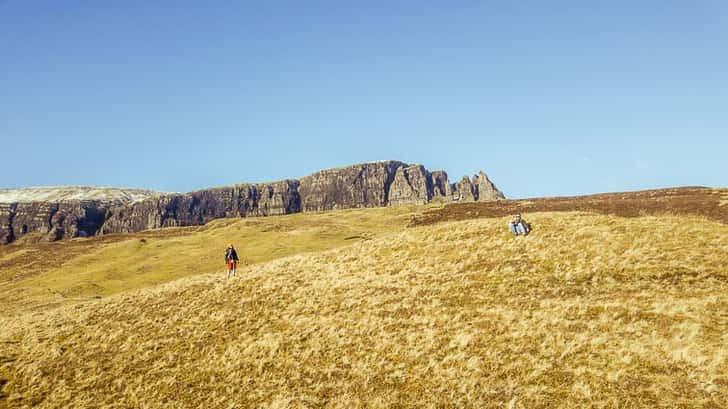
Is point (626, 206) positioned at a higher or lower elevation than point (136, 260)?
higher

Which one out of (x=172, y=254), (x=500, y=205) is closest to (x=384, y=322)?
(x=500, y=205)

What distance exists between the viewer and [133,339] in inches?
1087

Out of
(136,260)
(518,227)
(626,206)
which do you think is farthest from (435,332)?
(136,260)

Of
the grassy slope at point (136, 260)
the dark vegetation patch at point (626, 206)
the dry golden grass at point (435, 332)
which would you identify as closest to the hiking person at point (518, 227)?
the dry golden grass at point (435, 332)

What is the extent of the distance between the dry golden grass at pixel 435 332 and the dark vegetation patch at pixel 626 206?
18993 millimetres

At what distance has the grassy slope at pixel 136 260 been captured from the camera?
51.9 metres

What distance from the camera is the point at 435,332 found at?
845 inches

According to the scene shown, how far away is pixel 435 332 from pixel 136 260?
61.9 m

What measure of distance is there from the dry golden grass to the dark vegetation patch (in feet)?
62.3

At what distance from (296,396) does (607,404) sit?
468 inches

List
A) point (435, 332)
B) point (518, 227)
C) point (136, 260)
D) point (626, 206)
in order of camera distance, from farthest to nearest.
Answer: point (136, 260) < point (626, 206) < point (518, 227) < point (435, 332)

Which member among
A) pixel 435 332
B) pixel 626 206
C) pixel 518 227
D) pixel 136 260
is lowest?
pixel 136 260

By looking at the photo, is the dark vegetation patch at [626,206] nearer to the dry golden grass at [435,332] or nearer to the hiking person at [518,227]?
the dry golden grass at [435,332]

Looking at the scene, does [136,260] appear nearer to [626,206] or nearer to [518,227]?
[518,227]
